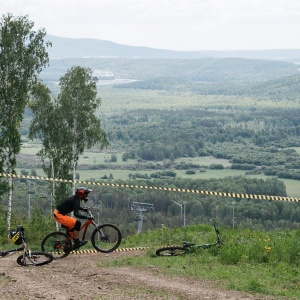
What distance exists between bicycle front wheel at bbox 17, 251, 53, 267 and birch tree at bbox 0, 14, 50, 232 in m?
18.8

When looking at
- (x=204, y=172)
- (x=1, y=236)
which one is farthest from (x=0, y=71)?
(x=204, y=172)

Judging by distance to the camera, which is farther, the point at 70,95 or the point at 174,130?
the point at 174,130

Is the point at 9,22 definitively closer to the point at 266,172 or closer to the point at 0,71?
the point at 0,71

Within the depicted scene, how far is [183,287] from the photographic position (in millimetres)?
11930

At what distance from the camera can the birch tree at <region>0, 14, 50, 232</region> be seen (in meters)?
33.4

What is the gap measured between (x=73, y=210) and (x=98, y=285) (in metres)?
3.21

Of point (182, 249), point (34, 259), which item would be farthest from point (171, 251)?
point (34, 259)

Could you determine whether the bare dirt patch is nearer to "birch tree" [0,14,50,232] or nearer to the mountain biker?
the mountain biker

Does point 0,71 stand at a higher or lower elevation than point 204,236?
higher

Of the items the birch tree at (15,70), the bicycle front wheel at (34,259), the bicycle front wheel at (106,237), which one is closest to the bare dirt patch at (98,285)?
the bicycle front wheel at (34,259)

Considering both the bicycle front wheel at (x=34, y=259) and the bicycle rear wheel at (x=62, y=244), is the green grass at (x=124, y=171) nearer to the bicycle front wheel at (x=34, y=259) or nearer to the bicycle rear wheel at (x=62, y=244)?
A: the bicycle rear wheel at (x=62, y=244)

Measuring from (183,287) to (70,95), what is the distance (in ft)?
105

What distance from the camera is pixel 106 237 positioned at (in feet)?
52.6

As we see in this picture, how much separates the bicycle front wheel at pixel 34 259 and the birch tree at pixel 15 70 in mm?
18805
